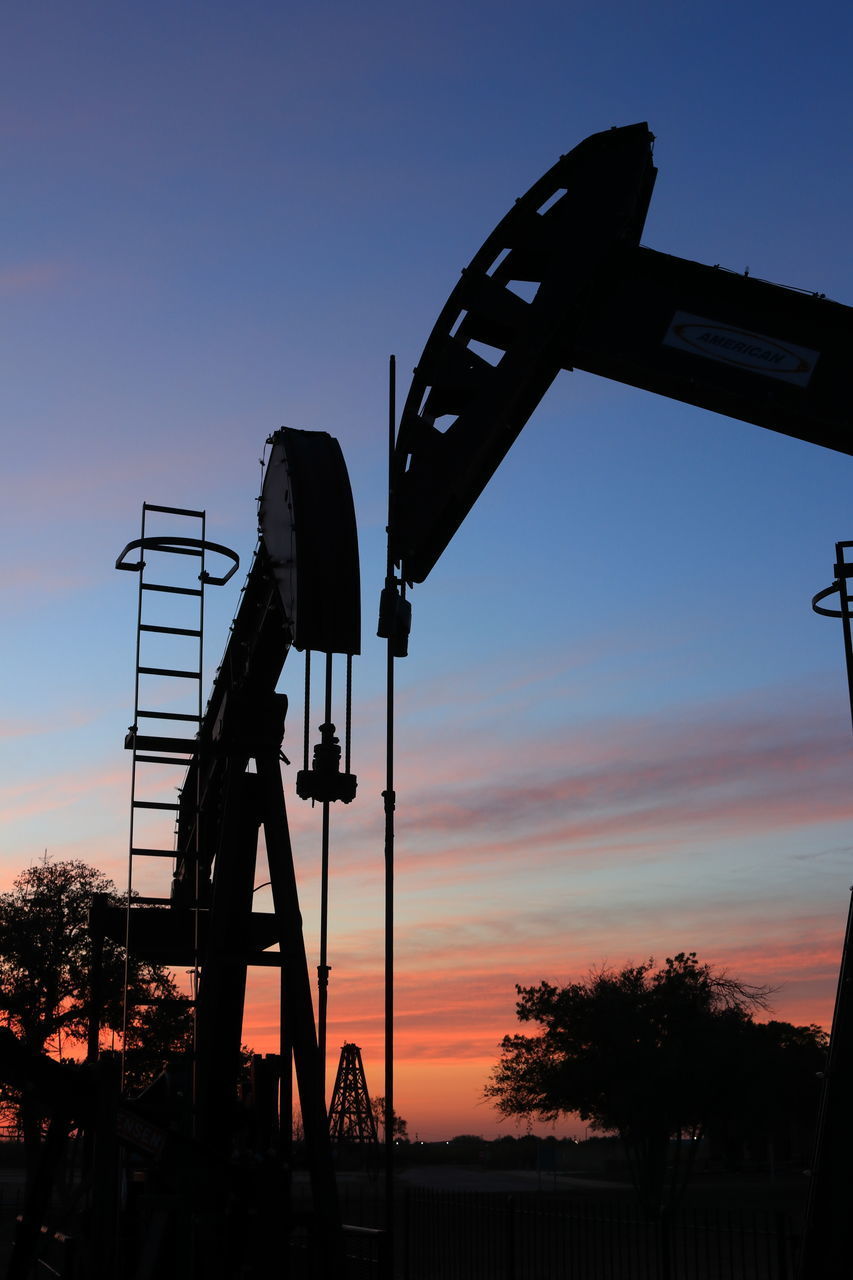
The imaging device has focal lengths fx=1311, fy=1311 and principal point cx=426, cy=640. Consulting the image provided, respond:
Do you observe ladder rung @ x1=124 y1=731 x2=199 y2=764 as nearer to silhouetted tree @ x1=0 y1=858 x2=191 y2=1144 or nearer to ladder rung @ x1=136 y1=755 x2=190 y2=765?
ladder rung @ x1=136 y1=755 x2=190 y2=765

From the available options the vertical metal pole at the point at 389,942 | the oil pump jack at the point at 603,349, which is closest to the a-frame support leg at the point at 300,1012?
the vertical metal pole at the point at 389,942

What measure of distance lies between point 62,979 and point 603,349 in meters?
27.6

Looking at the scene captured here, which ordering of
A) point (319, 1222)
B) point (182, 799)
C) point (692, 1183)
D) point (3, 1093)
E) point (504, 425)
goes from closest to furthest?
point (504, 425), point (319, 1222), point (182, 799), point (3, 1093), point (692, 1183)

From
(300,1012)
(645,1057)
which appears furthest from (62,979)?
(300,1012)

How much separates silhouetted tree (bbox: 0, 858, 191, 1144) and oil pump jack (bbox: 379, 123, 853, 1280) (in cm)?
2388

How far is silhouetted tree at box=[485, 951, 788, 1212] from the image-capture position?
3212 centimetres

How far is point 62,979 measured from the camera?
32438 mm

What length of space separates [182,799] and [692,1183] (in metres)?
34.5

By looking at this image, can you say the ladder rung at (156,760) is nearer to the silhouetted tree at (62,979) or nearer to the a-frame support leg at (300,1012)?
the a-frame support leg at (300,1012)

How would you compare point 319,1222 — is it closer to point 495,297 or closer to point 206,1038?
point 206,1038

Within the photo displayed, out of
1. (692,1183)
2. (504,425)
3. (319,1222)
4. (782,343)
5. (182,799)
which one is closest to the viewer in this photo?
(782,343)

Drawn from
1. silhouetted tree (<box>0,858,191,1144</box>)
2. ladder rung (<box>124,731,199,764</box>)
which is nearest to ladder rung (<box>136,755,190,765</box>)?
ladder rung (<box>124,731,199,764</box>)

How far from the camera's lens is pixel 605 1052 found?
33.0 metres

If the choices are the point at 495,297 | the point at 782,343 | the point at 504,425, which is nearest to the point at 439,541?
the point at 504,425
